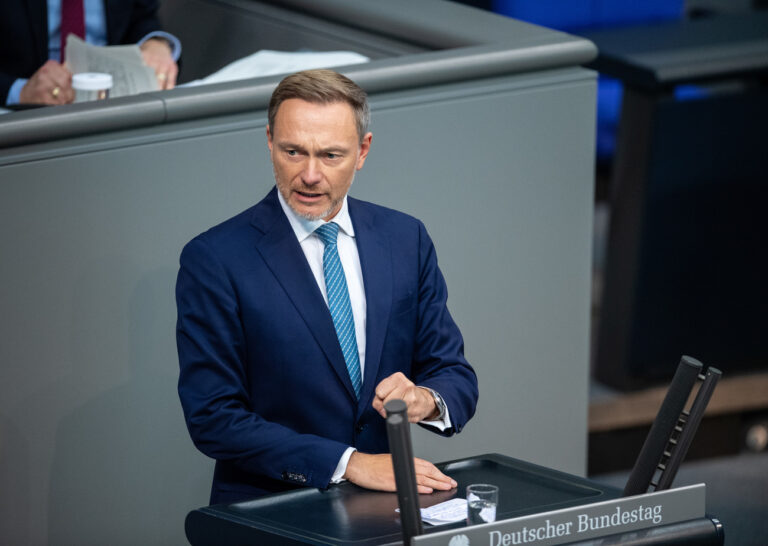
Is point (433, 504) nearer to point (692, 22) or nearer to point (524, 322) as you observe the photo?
point (524, 322)

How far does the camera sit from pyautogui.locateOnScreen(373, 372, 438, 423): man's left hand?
2.03m

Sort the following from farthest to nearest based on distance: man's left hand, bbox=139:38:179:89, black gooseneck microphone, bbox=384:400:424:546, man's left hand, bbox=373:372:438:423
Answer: man's left hand, bbox=139:38:179:89 → man's left hand, bbox=373:372:438:423 → black gooseneck microphone, bbox=384:400:424:546

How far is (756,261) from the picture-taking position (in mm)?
4969

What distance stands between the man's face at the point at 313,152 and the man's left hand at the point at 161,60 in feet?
5.05

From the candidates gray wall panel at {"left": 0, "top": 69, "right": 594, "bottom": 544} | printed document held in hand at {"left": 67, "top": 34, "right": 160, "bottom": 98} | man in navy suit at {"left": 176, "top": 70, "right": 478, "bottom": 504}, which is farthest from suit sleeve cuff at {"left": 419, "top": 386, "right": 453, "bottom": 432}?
printed document held in hand at {"left": 67, "top": 34, "right": 160, "bottom": 98}

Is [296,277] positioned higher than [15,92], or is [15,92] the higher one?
[15,92]

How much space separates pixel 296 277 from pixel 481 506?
490mm

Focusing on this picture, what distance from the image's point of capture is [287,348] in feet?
7.06

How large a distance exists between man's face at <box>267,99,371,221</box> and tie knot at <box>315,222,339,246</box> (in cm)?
8

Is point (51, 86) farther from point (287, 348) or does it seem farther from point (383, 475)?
point (383, 475)

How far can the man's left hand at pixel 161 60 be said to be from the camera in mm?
3660

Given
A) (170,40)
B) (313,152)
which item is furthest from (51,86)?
(313,152)

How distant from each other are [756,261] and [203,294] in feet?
10.9

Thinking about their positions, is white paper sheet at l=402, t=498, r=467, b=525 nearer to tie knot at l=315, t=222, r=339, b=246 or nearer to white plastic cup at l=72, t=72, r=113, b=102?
tie knot at l=315, t=222, r=339, b=246
